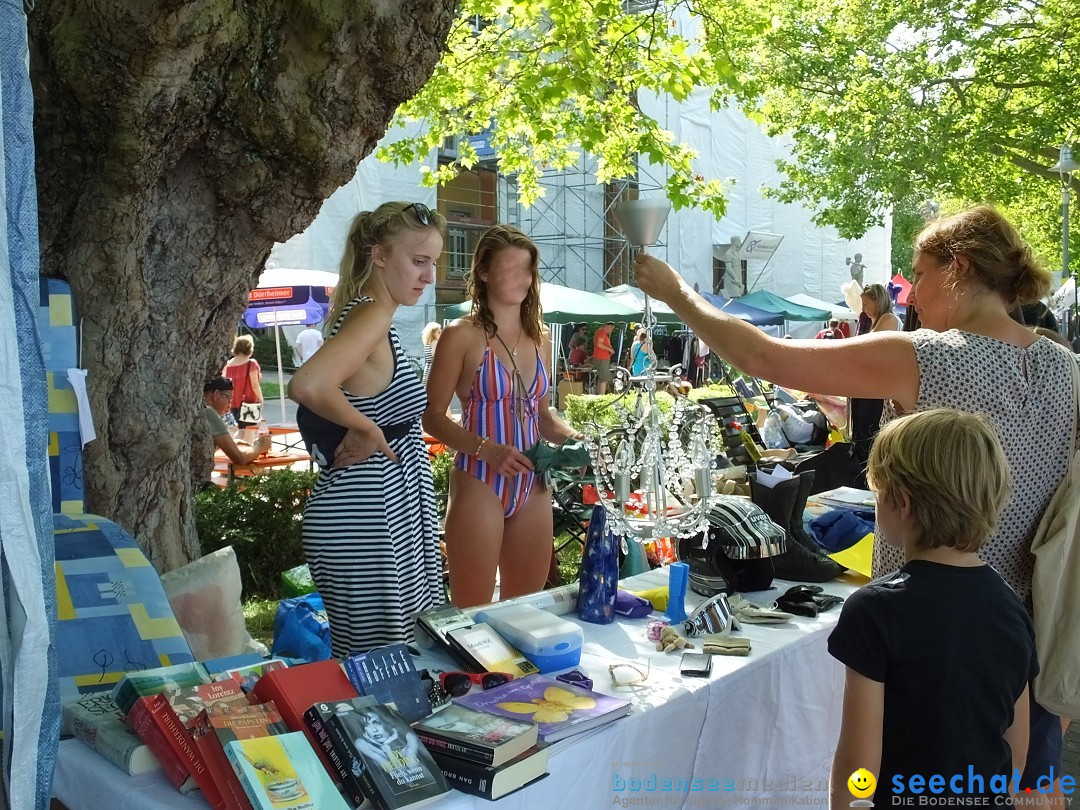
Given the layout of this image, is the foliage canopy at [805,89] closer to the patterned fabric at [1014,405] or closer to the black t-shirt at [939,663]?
the patterned fabric at [1014,405]

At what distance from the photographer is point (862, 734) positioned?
63.9 inches

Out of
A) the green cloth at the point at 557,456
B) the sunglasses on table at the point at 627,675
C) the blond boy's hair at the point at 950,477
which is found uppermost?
the blond boy's hair at the point at 950,477

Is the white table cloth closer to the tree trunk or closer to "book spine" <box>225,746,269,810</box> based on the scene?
"book spine" <box>225,746,269,810</box>

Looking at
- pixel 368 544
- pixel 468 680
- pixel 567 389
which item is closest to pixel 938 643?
pixel 468 680

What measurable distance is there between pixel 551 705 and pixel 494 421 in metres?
1.68

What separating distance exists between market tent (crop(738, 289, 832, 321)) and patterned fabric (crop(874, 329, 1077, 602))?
2051 centimetres

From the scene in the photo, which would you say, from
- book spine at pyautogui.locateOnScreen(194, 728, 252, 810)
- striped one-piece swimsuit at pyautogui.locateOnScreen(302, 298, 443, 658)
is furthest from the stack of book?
striped one-piece swimsuit at pyautogui.locateOnScreen(302, 298, 443, 658)

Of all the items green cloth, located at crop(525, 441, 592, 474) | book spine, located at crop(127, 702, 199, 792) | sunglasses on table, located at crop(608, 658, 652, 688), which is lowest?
sunglasses on table, located at crop(608, 658, 652, 688)

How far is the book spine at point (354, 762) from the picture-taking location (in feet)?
4.80

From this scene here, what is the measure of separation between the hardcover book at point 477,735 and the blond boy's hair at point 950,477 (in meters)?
0.81

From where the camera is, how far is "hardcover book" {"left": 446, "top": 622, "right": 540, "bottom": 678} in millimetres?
2041

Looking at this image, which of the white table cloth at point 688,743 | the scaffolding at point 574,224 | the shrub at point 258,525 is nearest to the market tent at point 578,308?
the shrub at point 258,525

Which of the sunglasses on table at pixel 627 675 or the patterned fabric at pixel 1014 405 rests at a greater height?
the patterned fabric at pixel 1014 405

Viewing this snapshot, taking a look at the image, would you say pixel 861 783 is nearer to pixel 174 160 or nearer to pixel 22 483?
pixel 22 483
